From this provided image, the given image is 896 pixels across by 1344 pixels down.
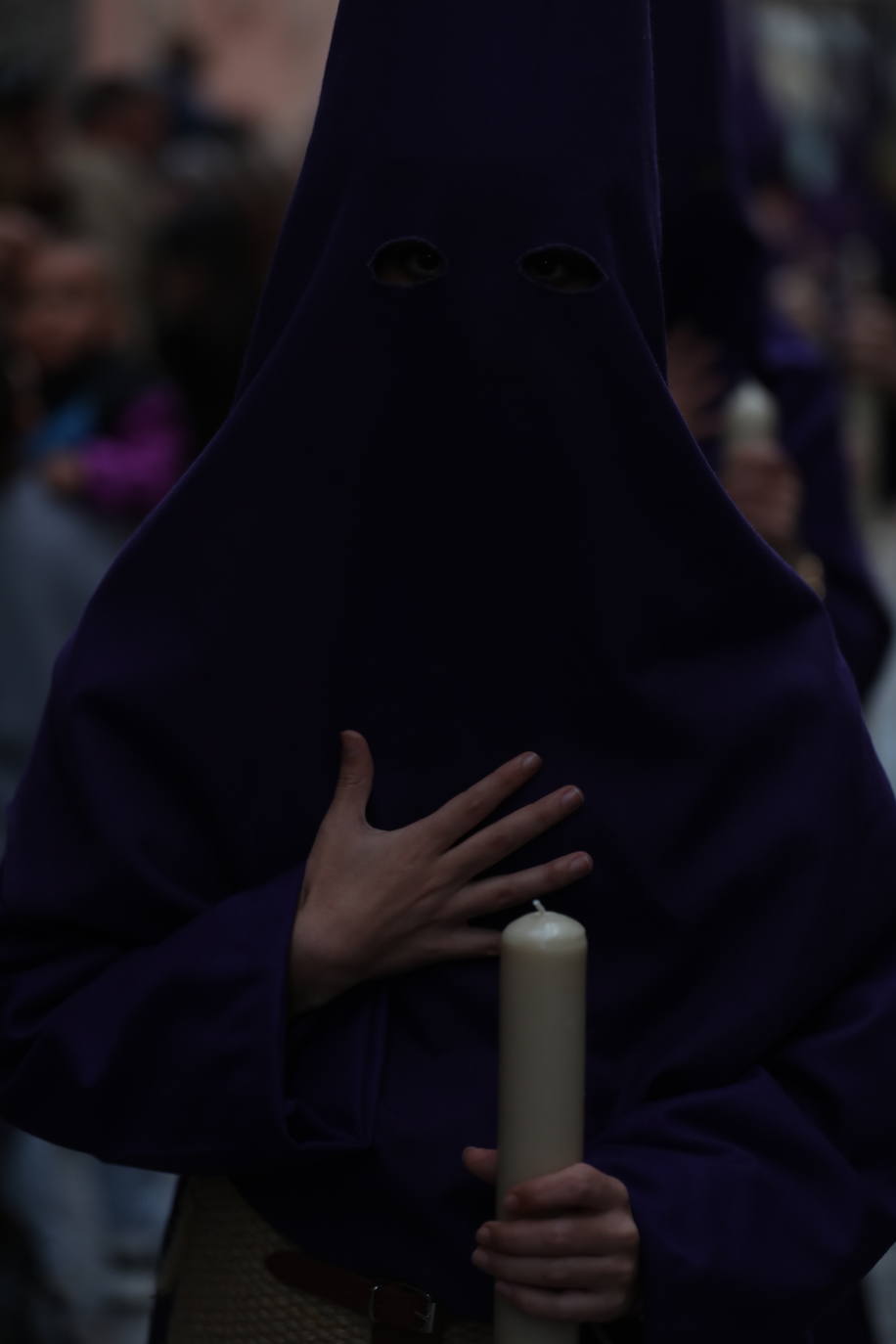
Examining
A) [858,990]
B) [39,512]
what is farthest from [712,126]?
[858,990]

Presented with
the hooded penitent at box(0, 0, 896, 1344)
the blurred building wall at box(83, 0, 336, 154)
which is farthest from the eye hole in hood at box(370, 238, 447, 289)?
the blurred building wall at box(83, 0, 336, 154)

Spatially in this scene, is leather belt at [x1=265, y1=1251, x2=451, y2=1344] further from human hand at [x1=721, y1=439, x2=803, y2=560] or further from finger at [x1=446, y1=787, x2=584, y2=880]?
human hand at [x1=721, y1=439, x2=803, y2=560]

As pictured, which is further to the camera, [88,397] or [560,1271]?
[88,397]

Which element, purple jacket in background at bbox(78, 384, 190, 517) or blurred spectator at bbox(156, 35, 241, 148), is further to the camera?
blurred spectator at bbox(156, 35, 241, 148)

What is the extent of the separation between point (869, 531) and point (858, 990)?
805 cm

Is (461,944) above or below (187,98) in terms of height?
above

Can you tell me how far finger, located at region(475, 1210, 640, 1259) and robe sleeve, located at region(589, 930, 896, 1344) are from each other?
0.02 metres

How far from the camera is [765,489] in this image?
305cm

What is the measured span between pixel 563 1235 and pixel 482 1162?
11cm

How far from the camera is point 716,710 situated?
1.74 metres

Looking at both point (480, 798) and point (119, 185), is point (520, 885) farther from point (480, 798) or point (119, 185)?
point (119, 185)

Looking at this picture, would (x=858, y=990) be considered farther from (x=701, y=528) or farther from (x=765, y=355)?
(x=765, y=355)

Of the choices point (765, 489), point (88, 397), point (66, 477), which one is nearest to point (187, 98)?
point (88, 397)

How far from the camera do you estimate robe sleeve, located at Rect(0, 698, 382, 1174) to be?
68.1 inches
